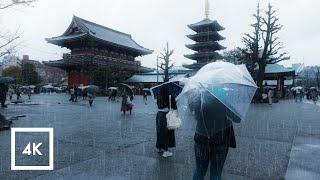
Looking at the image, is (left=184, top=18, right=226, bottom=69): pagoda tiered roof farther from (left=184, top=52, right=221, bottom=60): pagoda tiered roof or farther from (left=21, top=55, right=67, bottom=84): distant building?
(left=21, top=55, right=67, bottom=84): distant building

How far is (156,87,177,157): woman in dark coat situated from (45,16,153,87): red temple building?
133ft

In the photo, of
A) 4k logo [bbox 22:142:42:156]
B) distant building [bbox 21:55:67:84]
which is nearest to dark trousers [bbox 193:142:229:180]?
4k logo [bbox 22:142:42:156]

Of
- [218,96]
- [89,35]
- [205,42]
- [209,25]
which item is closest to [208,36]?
[205,42]

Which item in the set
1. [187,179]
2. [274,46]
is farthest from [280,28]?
[187,179]

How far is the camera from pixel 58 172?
5.88 metres

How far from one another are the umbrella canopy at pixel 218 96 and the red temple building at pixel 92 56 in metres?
43.7

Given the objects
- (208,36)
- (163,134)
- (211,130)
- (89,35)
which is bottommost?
(163,134)

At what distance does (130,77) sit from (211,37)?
16410 mm

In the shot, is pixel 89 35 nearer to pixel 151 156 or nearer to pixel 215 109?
pixel 151 156

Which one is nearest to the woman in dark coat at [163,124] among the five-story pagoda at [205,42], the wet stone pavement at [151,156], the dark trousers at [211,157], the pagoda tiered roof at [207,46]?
the wet stone pavement at [151,156]

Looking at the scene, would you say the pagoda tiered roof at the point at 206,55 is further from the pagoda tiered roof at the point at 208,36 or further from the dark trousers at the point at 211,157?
the dark trousers at the point at 211,157

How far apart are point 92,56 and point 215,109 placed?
45.4 metres

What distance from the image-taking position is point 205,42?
202ft

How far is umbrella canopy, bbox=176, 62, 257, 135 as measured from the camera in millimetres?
4074
